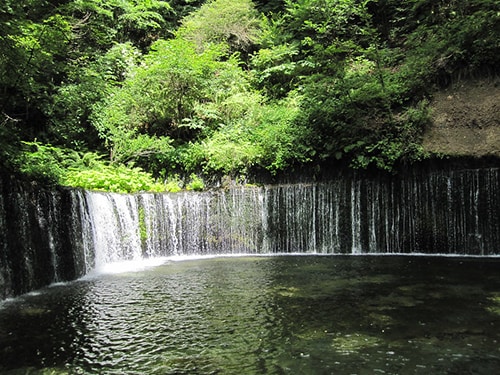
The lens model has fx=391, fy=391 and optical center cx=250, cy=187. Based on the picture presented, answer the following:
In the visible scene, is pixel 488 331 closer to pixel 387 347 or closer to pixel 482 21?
pixel 387 347

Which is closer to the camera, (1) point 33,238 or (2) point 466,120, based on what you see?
(1) point 33,238

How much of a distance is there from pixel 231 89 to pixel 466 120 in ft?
31.1

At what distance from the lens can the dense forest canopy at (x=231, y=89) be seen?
11.6 meters

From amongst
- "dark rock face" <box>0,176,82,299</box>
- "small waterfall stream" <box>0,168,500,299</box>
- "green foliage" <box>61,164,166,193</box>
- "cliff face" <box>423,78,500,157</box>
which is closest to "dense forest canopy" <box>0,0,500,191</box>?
"green foliage" <box>61,164,166,193</box>

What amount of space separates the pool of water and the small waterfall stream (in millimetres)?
1594

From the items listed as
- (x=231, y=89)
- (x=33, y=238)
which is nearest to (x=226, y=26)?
(x=231, y=89)

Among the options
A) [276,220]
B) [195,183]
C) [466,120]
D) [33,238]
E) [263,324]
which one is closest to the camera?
[263,324]

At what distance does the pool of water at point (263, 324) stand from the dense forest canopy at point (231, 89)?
3799 mm

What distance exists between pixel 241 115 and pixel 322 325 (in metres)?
13.0

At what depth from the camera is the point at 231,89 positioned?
17.2 m

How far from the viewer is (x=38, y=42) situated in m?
9.51

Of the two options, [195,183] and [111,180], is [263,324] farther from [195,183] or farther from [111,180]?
[111,180]

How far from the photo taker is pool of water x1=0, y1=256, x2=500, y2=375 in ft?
12.6

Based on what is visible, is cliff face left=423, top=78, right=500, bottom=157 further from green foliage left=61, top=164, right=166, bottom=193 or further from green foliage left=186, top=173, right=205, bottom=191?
green foliage left=61, top=164, right=166, bottom=193
